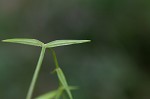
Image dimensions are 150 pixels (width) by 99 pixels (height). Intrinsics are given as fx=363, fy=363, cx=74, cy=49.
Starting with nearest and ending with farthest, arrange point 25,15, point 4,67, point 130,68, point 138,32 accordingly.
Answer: point 4,67, point 130,68, point 138,32, point 25,15

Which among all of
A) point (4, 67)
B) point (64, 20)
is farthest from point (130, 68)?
point (4, 67)

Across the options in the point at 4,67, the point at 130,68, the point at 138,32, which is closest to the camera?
the point at 4,67

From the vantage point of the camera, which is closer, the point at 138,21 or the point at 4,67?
the point at 4,67

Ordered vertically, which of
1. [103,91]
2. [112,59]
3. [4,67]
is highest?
[4,67]

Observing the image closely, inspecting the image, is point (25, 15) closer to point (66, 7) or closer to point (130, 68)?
point (66, 7)

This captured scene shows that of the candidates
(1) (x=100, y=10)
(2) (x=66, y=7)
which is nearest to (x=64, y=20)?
(2) (x=66, y=7)

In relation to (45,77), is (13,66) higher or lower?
higher

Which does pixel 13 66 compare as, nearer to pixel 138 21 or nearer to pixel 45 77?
pixel 45 77
